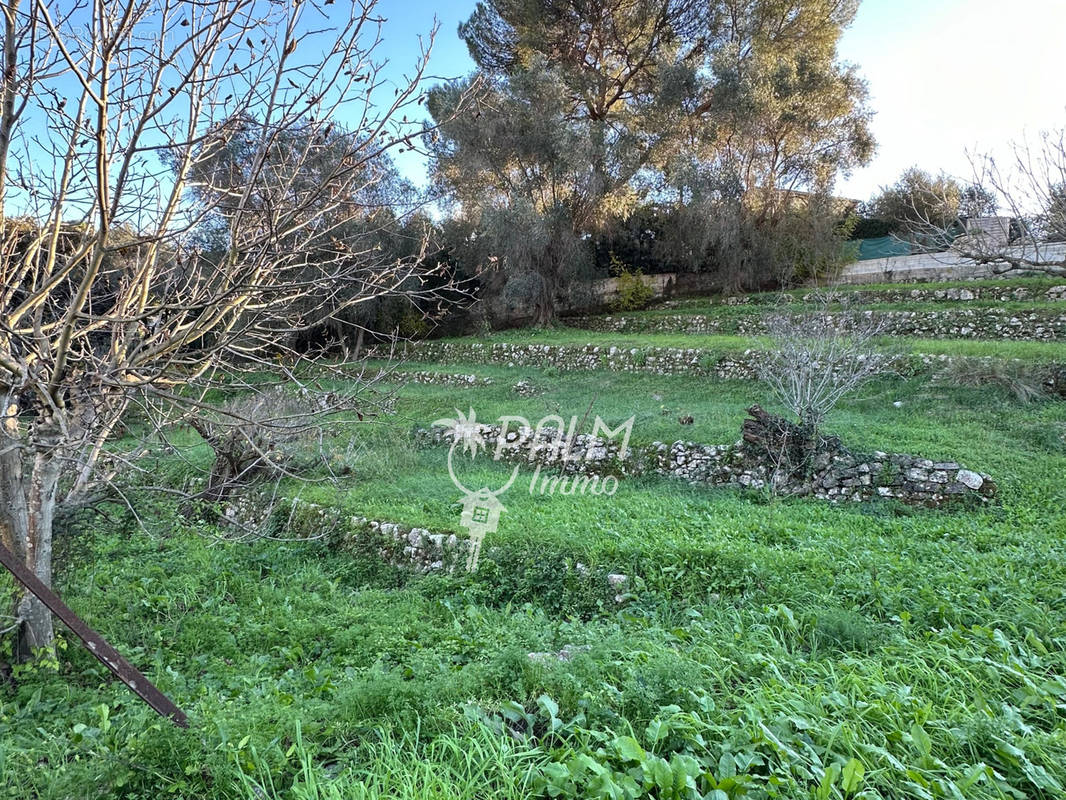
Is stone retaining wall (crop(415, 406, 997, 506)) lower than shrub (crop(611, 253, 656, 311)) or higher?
lower

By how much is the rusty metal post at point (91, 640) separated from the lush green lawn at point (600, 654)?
0.50 feet

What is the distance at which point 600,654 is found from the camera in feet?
10.3

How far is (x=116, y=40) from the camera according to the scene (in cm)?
212

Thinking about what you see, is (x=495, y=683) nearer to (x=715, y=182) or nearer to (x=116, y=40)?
(x=116, y=40)

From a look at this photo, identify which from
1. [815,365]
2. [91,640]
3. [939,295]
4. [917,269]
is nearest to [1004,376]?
[815,365]

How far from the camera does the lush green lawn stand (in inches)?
84.3

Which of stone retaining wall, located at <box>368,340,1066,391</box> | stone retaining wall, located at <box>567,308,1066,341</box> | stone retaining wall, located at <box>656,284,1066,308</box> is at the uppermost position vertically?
stone retaining wall, located at <box>656,284,1066,308</box>

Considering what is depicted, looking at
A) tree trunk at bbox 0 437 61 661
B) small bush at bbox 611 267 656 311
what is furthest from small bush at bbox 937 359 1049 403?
small bush at bbox 611 267 656 311

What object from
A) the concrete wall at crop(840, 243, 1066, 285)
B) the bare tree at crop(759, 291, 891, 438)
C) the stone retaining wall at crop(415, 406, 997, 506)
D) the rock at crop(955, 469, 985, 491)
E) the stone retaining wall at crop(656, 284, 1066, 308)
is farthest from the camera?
the concrete wall at crop(840, 243, 1066, 285)

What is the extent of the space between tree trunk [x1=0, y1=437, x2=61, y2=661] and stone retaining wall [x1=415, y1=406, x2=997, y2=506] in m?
5.60

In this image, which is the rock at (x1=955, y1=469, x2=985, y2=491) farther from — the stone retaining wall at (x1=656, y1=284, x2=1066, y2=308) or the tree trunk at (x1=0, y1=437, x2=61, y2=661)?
the stone retaining wall at (x1=656, y1=284, x2=1066, y2=308)

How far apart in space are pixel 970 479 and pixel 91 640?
25.6 ft

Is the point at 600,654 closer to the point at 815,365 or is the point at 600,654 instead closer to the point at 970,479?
the point at 970,479

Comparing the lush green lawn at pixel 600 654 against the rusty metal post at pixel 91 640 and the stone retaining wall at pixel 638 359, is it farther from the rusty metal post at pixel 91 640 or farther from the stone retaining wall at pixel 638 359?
the stone retaining wall at pixel 638 359
